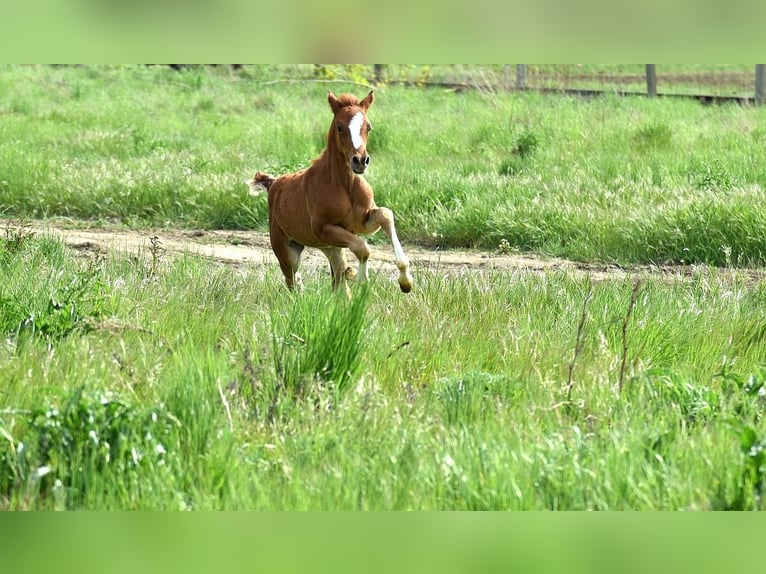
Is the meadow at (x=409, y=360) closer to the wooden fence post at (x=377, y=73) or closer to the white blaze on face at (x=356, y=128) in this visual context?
the white blaze on face at (x=356, y=128)

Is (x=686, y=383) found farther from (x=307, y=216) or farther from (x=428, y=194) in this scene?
(x=428, y=194)

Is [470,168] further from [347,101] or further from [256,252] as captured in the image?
[347,101]

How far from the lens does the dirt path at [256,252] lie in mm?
10789

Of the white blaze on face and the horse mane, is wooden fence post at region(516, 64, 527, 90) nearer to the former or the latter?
the horse mane

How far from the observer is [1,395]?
4570mm

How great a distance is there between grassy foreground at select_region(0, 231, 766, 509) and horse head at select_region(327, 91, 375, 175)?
3.13ft

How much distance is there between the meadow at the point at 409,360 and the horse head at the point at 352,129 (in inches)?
38.1

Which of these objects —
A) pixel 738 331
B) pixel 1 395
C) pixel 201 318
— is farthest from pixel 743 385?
pixel 1 395

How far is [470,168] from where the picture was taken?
14.8m

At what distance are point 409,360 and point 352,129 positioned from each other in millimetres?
2056

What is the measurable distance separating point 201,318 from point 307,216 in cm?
196

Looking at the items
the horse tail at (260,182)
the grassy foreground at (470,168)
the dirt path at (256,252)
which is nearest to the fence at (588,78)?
the grassy foreground at (470,168)

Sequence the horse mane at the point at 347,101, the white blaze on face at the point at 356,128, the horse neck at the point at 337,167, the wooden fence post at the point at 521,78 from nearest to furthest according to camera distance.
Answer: the white blaze on face at the point at 356,128, the horse mane at the point at 347,101, the horse neck at the point at 337,167, the wooden fence post at the point at 521,78

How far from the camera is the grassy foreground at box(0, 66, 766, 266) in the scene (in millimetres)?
11547
